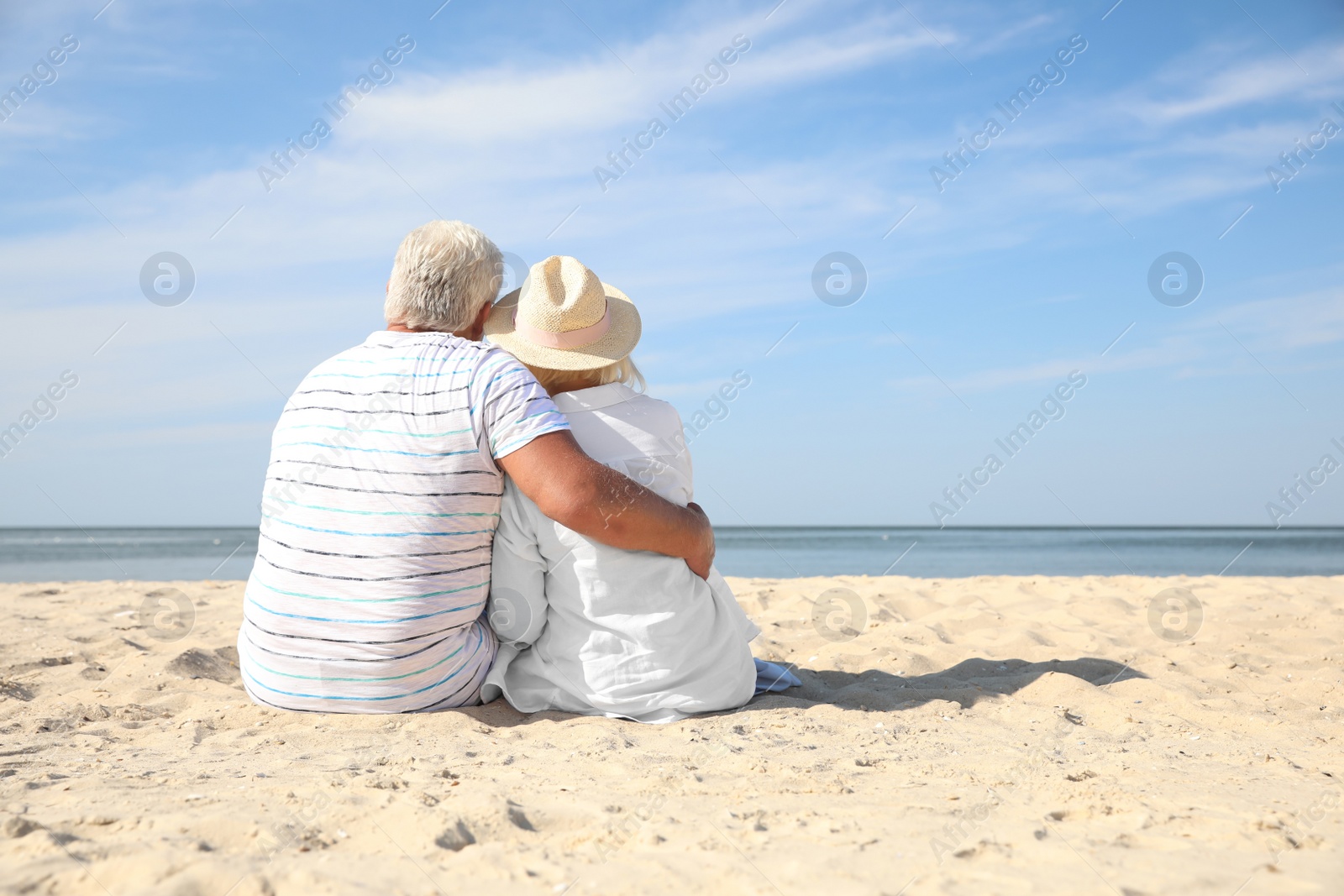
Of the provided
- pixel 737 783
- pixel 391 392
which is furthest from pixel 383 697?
pixel 737 783

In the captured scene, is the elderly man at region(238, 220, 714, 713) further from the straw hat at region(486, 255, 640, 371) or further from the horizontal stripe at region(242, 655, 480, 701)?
the straw hat at region(486, 255, 640, 371)

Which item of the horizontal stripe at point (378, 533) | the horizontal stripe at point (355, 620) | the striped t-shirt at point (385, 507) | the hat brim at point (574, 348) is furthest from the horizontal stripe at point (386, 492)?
the hat brim at point (574, 348)

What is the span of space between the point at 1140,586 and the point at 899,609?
93.1 inches

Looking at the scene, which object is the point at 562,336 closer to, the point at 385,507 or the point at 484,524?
the point at 484,524

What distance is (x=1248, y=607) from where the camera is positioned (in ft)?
16.4

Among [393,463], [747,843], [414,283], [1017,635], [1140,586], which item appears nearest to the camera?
[747,843]

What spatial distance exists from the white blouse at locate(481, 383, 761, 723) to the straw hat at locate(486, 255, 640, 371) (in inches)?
4.8

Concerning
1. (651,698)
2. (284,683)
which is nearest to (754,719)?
(651,698)

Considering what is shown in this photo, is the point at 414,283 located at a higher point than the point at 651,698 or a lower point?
higher

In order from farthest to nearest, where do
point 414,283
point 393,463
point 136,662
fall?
point 136,662, point 414,283, point 393,463

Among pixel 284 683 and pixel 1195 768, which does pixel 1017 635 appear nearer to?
pixel 1195 768

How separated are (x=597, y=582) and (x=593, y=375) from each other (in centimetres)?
65

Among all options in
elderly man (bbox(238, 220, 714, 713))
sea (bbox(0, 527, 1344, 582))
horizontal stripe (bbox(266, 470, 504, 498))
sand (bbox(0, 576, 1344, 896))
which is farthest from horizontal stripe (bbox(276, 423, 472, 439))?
sea (bbox(0, 527, 1344, 582))

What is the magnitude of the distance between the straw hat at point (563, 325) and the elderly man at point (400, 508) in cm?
24
